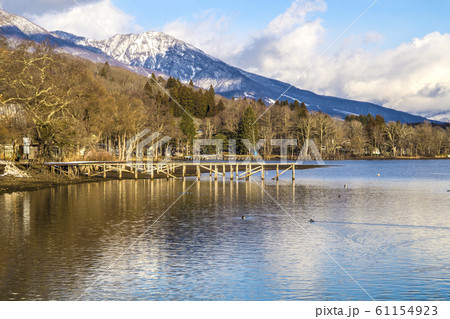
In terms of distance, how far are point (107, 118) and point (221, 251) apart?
6421 cm

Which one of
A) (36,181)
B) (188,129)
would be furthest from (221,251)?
(188,129)

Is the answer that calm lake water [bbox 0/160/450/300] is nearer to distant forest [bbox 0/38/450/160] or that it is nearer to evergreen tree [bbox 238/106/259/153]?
distant forest [bbox 0/38/450/160]

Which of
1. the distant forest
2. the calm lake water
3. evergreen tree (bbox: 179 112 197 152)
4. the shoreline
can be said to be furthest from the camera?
evergreen tree (bbox: 179 112 197 152)

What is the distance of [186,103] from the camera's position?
161875 mm

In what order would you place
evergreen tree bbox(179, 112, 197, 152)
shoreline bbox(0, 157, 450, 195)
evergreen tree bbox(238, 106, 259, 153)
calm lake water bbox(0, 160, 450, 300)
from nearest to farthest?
calm lake water bbox(0, 160, 450, 300), shoreline bbox(0, 157, 450, 195), evergreen tree bbox(179, 112, 197, 152), evergreen tree bbox(238, 106, 259, 153)

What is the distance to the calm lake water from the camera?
1412 centimetres

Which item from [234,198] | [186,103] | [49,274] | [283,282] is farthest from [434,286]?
[186,103]

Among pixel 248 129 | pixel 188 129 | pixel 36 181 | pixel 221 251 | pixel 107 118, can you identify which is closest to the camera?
pixel 221 251

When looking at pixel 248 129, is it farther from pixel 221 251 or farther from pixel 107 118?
pixel 221 251

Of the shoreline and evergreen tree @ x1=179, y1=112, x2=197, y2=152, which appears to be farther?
evergreen tree @ x1=179, y1=112, x2=197, y2=152

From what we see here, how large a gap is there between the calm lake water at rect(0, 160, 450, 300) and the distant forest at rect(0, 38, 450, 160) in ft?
66.5

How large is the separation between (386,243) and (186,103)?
143254mm

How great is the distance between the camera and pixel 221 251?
19.4 m

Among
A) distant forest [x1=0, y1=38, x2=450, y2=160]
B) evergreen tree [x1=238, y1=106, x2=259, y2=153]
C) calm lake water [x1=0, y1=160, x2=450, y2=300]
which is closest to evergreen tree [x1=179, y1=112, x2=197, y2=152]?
distant forest [x1=0, y1=38, x2=450, y2=160]
